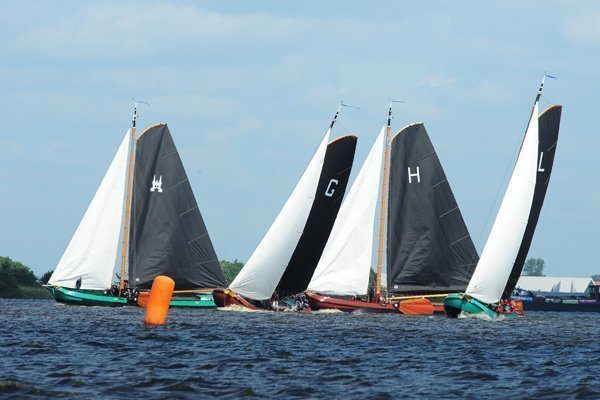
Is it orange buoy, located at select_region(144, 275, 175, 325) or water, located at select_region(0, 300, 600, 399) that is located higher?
Result: orange buoy, located at select_region(144, 275, 175, 325)

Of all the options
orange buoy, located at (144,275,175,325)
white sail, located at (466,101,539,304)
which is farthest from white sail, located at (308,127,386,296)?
orange buoy, located at (144,275,175,325)

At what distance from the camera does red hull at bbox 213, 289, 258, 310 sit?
246ft

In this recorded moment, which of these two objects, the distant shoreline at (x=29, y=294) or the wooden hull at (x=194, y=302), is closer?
the wooden hull at (x=194, y=302)

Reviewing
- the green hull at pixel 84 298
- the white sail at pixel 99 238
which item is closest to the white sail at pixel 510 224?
the green hull at pixel 84 298

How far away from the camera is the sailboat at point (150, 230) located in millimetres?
80562

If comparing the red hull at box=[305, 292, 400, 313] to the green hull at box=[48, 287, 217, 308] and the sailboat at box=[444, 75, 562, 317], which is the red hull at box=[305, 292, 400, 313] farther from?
the green hull at box=[48, 287, 217, 308]

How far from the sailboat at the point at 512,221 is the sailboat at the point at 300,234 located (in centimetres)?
1245

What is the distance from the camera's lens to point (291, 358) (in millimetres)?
37094

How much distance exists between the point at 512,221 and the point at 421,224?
→ 1273cm

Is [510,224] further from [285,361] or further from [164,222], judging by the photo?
[285,361]

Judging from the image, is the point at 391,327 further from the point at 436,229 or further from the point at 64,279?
the point at 64,279

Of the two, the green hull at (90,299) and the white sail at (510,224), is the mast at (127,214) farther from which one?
the white sail at (510,224)

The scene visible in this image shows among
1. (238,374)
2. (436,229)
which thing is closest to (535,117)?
(436,229)

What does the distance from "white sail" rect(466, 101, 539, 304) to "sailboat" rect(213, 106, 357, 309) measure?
540 inches
